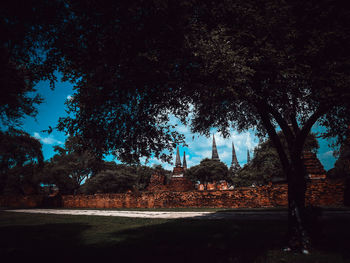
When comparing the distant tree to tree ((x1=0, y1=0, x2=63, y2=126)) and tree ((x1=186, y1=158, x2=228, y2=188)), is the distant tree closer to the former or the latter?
tree ((x1=186, y1=158, x2=228, y2=188))

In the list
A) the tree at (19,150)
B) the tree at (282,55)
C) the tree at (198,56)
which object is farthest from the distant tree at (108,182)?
the tree at (282,55)

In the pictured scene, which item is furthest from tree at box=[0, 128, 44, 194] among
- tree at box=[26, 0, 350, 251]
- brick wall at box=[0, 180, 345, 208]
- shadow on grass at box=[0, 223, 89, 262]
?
tree at box=[26, 0, 350, 251]

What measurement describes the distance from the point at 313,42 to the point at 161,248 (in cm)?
604

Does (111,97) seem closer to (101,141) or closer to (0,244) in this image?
(101,141)

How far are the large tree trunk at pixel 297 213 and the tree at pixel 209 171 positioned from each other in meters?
67.2

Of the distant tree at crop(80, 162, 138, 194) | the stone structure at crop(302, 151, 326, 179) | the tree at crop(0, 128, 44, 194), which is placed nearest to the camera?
the stone structure at crop(302, 151, 326, 179)

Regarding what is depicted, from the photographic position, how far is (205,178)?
7362cm

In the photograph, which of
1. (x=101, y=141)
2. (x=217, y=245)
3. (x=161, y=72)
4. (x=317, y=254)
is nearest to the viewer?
(x=317, y=254)

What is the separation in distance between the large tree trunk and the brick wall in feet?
37.1

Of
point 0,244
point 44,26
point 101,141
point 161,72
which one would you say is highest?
point 44,26

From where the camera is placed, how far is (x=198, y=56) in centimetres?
484

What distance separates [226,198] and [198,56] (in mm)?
15768

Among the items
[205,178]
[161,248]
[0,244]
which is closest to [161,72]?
[161,248]

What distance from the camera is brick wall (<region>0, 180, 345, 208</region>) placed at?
14.4 meters
